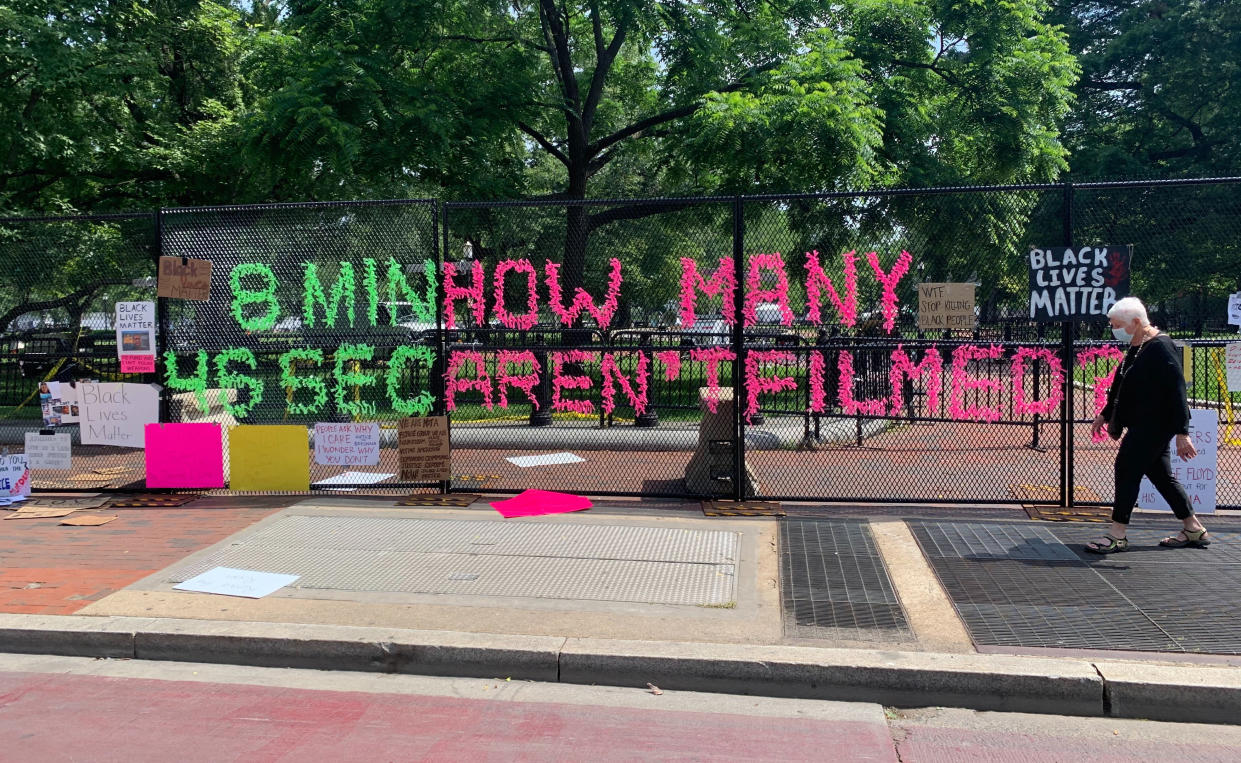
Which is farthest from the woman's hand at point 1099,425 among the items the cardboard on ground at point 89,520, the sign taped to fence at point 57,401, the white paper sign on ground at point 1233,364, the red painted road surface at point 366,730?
the sign taped to fence at point 57,401

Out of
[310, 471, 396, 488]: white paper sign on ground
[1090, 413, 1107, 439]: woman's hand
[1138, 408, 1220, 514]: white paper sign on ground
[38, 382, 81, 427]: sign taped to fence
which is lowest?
[310, 471, 396, 488]: white paper sign on ground

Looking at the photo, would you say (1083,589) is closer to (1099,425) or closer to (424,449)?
(1099,425)

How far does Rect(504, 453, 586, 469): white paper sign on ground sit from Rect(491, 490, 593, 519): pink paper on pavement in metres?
1.47

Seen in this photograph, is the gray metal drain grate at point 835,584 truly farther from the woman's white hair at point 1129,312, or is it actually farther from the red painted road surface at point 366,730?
the woman's white hair at point 1129,312

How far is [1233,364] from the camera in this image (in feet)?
23.2

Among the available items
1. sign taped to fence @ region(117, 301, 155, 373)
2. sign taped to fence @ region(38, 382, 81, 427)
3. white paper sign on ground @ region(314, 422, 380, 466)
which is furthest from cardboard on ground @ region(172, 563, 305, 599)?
sign taped to fence @ region(38, 382, 81, 427)

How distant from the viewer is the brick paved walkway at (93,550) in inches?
234

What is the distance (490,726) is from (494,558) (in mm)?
2388

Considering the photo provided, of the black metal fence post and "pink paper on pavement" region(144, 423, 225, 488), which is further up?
the black metal fence post

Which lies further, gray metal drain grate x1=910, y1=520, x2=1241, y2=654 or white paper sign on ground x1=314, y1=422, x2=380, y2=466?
white paper sign on ground x1=314, y1=422, x2=380, y2=466

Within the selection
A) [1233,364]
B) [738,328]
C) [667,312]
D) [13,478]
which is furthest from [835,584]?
[13,478]

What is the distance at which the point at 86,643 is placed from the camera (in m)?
5.24

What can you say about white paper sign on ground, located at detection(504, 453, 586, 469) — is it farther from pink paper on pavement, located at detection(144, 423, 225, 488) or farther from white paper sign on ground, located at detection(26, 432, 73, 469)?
white paper sign on ground, located at detection(26, 432, 73, 469)

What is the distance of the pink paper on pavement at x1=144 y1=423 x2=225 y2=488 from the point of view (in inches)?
340
